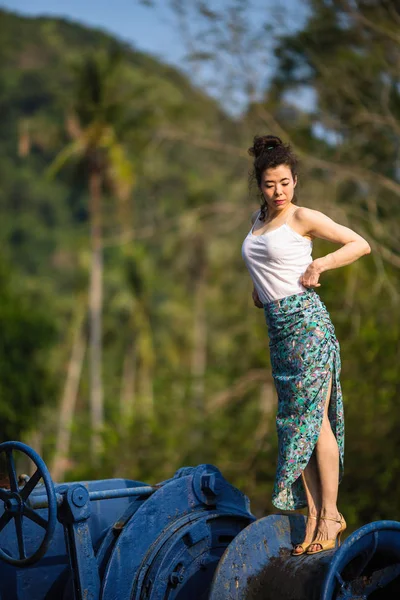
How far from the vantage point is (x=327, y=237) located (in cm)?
377

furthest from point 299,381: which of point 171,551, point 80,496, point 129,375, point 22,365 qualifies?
point 129,375

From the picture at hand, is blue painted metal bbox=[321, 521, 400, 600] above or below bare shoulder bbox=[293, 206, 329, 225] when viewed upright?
below

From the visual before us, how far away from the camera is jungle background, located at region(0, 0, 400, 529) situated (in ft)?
42.6

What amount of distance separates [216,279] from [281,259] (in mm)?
26880

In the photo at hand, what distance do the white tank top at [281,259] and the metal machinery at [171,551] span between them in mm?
812

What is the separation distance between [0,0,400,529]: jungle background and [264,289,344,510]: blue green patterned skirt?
0.77m

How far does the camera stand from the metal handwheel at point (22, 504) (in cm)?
341

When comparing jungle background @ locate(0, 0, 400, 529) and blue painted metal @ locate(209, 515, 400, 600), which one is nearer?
blue painted metal @ locate(209, 515, 400, 600)

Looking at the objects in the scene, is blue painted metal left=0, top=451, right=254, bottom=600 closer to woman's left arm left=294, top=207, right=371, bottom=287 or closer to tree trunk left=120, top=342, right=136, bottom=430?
woman's left arm left=294, top=207, right=371, bottom=287

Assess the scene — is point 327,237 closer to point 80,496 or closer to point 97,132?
point 80,496

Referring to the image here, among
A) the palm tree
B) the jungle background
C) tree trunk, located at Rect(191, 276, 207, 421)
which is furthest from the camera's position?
tree trunk, located at Rect(191, 276, 207, 421)

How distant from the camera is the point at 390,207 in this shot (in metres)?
13.8

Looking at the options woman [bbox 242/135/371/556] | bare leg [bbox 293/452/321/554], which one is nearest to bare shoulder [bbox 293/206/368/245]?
woman [bbox 242/135/371/556]

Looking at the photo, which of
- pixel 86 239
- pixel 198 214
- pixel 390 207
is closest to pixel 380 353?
pixel 390 207
